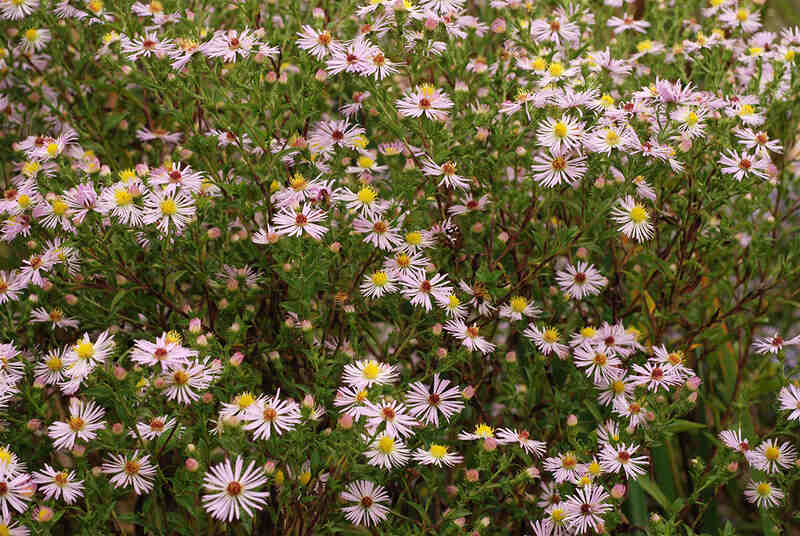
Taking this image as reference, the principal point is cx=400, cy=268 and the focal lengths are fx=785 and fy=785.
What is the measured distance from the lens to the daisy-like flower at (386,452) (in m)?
0.92

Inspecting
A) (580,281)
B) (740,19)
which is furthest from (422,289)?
(740,19)

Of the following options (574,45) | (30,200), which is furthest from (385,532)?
(574,45)

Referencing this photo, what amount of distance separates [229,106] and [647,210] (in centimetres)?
65

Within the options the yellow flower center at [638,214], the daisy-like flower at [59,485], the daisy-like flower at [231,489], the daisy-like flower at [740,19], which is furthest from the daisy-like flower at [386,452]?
the daisy-like flower at [740,19]

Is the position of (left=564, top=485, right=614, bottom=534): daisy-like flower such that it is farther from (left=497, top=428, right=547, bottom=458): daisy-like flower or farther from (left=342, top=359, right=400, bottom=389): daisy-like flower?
(left=342, top=359, right=400, bottom=389): daisy-like flower

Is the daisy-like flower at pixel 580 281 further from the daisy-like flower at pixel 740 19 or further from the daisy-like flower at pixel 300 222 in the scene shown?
the daisy-like flower at pixel 740 19

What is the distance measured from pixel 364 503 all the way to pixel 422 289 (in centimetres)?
29

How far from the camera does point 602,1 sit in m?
1.59

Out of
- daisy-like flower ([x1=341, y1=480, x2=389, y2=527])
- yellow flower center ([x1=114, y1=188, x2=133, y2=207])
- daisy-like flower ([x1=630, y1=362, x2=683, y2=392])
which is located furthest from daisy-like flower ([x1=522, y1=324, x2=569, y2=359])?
yellow flower center ([x1=114, y1=188, x2=133, y2=207])

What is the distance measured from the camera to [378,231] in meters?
1.08

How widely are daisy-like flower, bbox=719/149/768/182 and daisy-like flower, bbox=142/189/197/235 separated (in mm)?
755

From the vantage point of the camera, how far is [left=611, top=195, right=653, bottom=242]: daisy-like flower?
1124 millimetres

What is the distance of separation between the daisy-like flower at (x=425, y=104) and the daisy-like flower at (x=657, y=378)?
17.9 inches

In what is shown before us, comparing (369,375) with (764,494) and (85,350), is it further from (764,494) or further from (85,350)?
(764,494)
